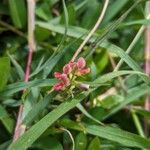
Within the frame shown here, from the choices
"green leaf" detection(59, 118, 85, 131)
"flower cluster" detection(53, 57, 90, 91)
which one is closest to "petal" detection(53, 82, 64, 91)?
"flower cluster" detection(53, 57, 90, 91)

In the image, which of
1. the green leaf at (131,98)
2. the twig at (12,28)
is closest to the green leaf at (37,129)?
the green leaf at (131,98)

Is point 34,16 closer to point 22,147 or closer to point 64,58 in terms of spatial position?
point 64,58

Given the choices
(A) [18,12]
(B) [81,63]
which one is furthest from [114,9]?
(B) [81,63]

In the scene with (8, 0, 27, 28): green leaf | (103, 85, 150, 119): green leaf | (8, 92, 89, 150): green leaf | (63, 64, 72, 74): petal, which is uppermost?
(8, 0, 27, 28): green leaf

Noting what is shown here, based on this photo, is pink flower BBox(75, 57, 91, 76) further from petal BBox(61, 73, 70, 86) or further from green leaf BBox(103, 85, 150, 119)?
green leaf BBox(103, 85, 150, 119)

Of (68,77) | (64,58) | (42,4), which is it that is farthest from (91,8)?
(68,77)

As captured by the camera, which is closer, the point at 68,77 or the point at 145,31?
the point at 68,77
